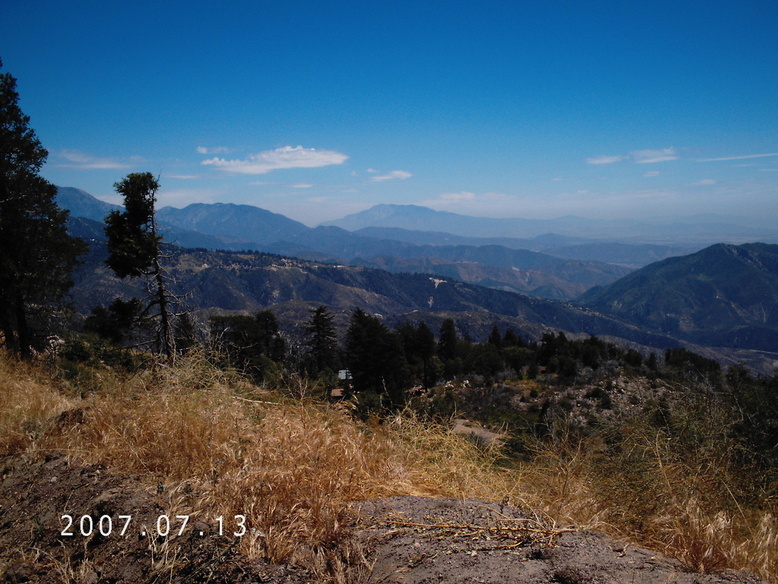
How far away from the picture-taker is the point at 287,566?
7.00ft

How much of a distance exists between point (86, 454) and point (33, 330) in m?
15.4

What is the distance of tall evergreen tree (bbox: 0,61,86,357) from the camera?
13.2m

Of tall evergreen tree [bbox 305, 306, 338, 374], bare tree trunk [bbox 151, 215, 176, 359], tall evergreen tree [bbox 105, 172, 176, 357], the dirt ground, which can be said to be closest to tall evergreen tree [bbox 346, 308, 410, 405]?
tall evergreen tree [bbox 305, 306, 338, 374]

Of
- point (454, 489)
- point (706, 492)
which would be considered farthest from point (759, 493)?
point (454, 489)

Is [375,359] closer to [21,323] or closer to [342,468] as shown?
[21,323]

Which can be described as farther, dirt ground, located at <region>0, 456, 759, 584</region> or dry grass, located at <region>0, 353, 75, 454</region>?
dry grass, located at <region>0, 353, 75, 454</region>

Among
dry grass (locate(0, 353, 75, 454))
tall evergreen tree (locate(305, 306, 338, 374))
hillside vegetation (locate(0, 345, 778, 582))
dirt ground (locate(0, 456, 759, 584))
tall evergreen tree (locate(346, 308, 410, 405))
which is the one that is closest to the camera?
dirt ground (locate(0, 456, 759, 584))

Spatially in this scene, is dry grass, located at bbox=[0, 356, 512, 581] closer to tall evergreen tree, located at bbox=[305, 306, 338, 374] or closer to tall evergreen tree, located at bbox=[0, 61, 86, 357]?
tall evergreen tree, located at bbox=[0, 61, 86, 357]

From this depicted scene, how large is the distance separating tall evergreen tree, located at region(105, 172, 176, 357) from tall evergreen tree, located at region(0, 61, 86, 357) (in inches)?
99.5

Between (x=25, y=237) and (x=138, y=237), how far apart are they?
13.1ft

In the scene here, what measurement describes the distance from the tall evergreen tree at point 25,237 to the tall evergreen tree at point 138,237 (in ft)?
8.29

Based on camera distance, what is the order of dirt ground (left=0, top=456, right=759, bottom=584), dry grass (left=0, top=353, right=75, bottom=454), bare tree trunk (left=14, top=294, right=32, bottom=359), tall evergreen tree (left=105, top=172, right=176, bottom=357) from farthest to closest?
1. bare tree trunk (left=14, top=294, right=32, bottom=359)
2. tall evergreen tree (left=105, top=172, right=176, bottom=357)
3. dry grass (left=0, top=353, right=75, bottom=454)
4. dirt ground (left=0, top=456, right=759, bottom=584)

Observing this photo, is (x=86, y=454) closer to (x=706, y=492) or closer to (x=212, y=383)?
(x=212, y=383)

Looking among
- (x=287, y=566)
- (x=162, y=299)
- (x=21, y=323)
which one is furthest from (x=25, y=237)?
(x=287, y=566)
